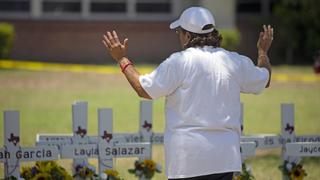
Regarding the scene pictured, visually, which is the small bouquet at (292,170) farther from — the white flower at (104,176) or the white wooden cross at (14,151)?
the white wooden cross at (14,151)

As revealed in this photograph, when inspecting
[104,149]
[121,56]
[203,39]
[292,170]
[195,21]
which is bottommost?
[292,170]

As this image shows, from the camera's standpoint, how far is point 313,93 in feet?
56.5

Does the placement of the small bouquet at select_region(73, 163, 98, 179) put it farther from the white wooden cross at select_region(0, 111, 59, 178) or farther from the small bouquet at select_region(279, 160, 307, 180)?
the small bouquet at select_region(279, 160, 307, 180)

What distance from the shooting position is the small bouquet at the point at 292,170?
6586 millimetres

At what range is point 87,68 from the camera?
76.7 feet

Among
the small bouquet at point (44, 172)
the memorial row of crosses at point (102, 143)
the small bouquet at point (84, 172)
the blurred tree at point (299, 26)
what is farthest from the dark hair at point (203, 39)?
the blurred tree at point (299, 26)

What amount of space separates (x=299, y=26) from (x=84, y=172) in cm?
2013

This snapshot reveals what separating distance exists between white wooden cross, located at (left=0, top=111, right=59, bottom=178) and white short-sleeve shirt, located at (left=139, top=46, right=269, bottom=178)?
176 cm

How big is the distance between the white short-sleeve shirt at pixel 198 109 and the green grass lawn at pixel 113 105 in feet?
11.3

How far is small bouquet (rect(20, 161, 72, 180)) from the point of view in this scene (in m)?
5.85

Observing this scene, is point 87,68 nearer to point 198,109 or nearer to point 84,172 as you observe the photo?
point 84,172

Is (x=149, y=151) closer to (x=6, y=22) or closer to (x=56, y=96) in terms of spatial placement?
(x=56, y=96)

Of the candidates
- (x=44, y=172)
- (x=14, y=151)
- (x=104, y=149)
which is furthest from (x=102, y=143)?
(x=14, y=151)

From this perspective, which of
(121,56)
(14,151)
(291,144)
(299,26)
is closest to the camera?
(121,56)
